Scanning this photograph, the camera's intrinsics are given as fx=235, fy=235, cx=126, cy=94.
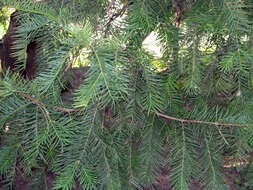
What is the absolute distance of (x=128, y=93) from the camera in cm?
94

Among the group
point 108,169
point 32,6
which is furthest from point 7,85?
point 108,169

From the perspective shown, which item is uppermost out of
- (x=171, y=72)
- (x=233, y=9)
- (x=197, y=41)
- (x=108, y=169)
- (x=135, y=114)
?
(x=233, y=9)

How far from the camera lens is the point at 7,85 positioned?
2.19ft

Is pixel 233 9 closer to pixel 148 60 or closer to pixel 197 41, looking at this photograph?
pixel 197 41

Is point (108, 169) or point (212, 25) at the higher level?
point (212, 25)

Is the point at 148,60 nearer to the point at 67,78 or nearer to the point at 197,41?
the point at 197,41

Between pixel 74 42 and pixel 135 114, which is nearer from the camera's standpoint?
pixel 74 42

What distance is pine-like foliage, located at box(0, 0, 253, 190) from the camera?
691 millimetres

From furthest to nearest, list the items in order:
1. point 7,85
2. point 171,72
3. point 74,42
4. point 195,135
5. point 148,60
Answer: point 195,135 → point 171,72 → point 148,60 → point 7,85 → point 74,42

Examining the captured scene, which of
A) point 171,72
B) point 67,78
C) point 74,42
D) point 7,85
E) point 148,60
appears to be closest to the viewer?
point 74,42

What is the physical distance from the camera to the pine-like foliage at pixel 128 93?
691 mm

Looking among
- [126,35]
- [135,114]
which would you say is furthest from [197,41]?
[135,114]

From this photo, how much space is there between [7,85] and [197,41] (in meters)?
0.61

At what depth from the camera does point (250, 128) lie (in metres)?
0.80
